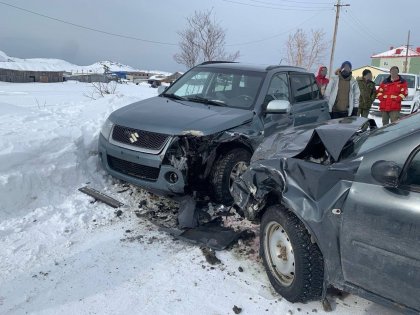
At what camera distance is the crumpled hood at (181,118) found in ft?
15.0

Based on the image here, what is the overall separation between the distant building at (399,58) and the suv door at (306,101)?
7369 centimetres

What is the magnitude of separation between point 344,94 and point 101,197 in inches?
225

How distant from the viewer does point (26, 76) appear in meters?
45.0

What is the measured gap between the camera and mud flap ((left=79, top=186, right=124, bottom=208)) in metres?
4.94

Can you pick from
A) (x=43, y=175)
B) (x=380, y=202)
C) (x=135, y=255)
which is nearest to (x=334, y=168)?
(x=380, y=202)

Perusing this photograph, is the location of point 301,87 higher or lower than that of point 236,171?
higher

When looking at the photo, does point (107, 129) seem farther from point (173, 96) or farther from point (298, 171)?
point (298, 171)

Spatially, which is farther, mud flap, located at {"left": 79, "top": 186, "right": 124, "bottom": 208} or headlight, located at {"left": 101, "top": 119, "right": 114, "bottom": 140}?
headlight, located at {"left": 101, "top": 119, "right": 114, "bottom": 140}

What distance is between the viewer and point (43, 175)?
5.14 m

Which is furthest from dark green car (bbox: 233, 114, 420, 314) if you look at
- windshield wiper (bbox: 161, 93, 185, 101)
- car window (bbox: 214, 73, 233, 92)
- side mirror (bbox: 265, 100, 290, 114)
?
A: windshield wiper (bbox: 161, 93, 185, 101)

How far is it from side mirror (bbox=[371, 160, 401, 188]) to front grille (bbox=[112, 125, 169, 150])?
8.63 ft

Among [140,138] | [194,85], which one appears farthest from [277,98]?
[140,138]

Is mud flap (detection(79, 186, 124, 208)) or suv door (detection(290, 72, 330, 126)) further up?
suv door (detection(290, 72, 330, 126))

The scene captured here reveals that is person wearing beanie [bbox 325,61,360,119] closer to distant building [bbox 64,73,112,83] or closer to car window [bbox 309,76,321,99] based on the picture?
car window [bbox 309,76,321,99]
